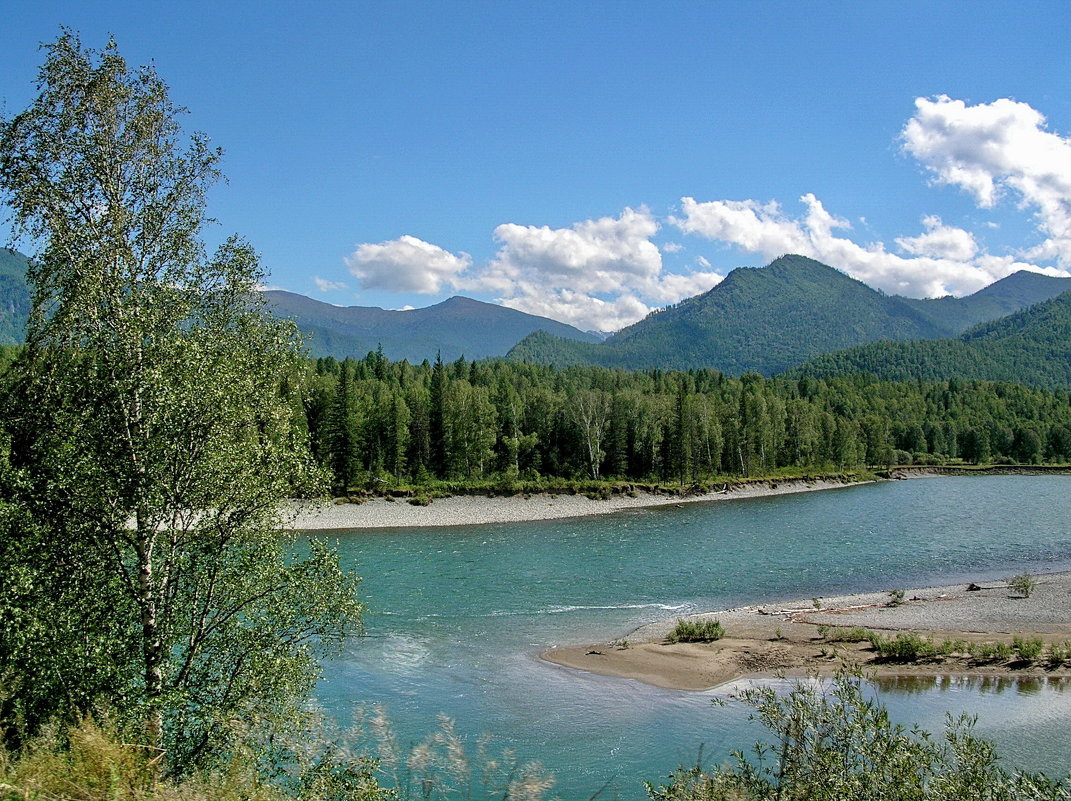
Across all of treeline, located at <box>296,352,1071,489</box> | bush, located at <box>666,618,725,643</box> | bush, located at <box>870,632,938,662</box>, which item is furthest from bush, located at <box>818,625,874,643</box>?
treeline, located at <box>296,352,1071,489</box>

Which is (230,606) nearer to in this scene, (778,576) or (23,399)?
(23,399)

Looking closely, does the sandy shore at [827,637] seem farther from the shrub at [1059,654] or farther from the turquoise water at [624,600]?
the turquoise water at [624,600]

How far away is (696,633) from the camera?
29.4 m

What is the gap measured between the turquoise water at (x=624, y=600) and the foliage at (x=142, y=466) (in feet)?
29.5

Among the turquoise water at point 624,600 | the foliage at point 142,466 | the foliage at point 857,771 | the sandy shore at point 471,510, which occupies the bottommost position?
the turquoise water at point 624,600

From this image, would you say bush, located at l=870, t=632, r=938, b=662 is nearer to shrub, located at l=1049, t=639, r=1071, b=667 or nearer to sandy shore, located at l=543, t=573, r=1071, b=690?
sandy shore, located at l=543, t=573, r=1071, b=690

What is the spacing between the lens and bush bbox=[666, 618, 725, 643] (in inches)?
1152

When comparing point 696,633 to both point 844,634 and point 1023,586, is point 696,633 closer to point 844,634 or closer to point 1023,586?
point 844,634

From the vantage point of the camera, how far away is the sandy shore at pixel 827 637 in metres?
25.3

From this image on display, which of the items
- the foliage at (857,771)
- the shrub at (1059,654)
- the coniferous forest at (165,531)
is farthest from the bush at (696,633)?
the foliage at (857,771)

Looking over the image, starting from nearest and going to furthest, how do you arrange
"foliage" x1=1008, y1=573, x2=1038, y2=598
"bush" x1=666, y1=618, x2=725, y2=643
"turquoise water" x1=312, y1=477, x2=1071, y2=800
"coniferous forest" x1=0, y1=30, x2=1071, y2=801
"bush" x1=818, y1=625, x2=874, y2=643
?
1. "coniferous forest" x1=0, y1=30, x2=1071, y2=801
2. "turquoise water" x1=312, y1=477, x2=1071, y2=800
3. "bush" x1=818, y1=625, x2=874, y2=643
4. "bush" x1=666, y1=618, x2=725, y2=643
5. "foliage" x1=1008, y1=573, x2=1038, y2=598

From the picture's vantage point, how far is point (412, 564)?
150 feet

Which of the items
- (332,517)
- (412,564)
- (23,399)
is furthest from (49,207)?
(332,517)

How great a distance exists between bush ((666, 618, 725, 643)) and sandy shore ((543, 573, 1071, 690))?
0.38 m
